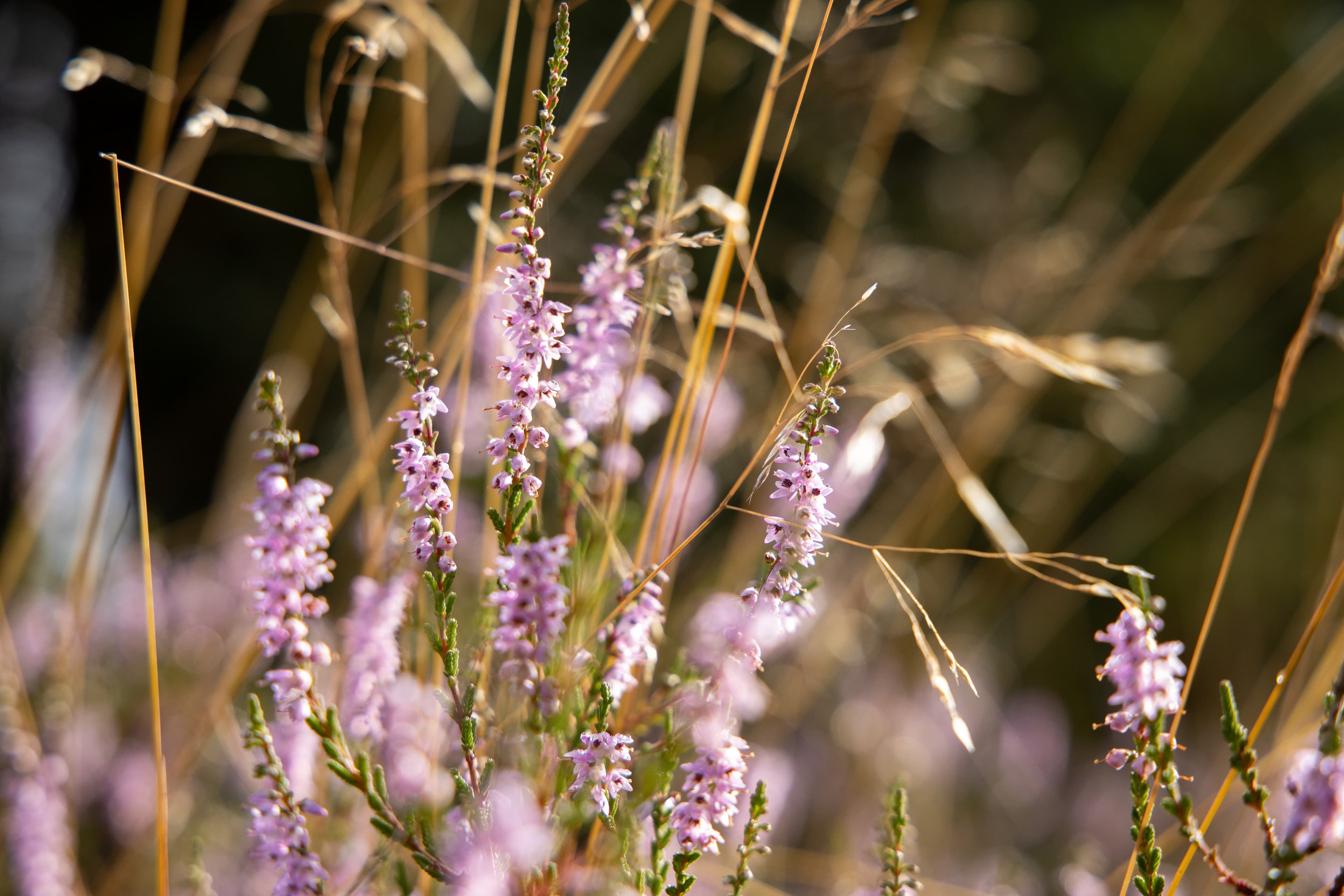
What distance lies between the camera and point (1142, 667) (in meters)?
0.79

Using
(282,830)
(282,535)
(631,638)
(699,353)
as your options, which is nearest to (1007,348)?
(699,353)

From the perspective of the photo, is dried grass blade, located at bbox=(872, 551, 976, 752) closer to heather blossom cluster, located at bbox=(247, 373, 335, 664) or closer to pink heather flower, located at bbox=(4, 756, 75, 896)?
heather blossom cluster, located at bbox=(247, 373, 335, 664)

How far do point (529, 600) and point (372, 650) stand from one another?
1.29 feet

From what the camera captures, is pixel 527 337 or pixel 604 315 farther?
pixel 604 315

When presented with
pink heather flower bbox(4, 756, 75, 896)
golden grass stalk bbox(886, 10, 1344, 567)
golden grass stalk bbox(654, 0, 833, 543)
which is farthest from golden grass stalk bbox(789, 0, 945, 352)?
pink heather flower bbox(4, 756, 75, 896)

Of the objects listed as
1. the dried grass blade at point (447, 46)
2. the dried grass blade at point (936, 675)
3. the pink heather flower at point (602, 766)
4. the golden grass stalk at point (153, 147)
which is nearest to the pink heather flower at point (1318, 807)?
the dried grass blade at point (936, 675)

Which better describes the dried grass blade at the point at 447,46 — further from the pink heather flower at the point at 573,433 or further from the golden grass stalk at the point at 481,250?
the pink heather flower at the point at 573,433

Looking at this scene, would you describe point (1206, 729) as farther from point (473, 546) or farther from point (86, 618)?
point (86, 618)

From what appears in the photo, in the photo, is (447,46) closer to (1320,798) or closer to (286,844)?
(286,844)

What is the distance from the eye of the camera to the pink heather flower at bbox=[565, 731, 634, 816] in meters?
0.88

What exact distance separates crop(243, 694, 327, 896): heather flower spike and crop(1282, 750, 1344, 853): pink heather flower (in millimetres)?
992

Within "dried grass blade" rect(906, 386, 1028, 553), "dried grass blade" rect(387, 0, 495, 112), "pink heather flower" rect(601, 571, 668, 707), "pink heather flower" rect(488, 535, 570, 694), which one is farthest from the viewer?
"dried grass blade" rect(387, 0, 495, 112)

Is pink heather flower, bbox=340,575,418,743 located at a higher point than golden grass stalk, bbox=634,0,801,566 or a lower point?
lower

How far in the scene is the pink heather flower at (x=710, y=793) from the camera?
89cm
